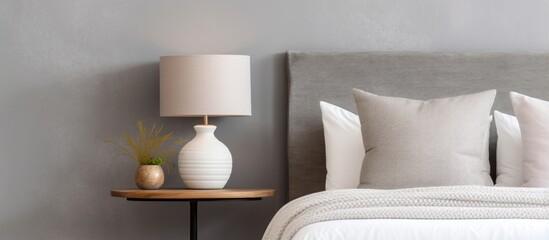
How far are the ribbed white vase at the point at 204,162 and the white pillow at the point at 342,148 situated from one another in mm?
472

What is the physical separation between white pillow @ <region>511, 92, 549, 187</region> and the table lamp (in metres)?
1.28

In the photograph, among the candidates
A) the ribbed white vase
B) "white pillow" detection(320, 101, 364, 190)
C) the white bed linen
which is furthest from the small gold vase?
the white bed linen

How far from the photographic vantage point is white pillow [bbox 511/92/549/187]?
412 cm

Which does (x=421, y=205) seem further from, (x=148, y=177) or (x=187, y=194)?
(x=148, y=177)

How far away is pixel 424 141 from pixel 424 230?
1.22m

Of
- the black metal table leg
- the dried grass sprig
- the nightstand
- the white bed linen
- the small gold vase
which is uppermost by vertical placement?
the dried grass sprig

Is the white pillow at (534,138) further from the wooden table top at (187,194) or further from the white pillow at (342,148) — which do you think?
the wooden table top at (187,194)

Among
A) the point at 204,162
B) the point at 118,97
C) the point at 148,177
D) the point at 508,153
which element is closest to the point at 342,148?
the point at 204,162

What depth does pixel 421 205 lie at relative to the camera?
3174mm

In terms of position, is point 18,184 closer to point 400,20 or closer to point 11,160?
point 11,160

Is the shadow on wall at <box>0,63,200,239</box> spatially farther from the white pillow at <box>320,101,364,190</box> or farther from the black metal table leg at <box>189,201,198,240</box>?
the white pillow at <box>320,101,364,190</box>

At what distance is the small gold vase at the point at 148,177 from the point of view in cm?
439

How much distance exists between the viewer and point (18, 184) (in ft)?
15.5

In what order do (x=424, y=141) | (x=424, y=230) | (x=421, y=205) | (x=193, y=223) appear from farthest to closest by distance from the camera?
1. (x=193, y=223)
2. (x=424, y=141)
3. (x=421, y=205)
4. (x=424, y=230)
